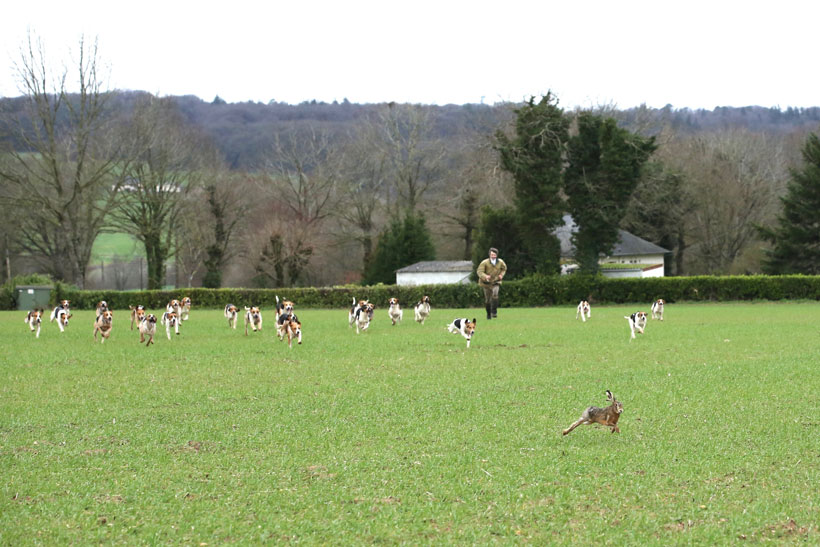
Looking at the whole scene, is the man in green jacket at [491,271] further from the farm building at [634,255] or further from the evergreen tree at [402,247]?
the evergreen tree at [402,247]

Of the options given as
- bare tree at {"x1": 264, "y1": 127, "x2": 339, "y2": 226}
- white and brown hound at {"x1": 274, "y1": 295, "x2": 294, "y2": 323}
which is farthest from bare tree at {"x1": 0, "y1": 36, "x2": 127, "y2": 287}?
white and brown hound at {"x1": 274, "y1": 295, "x2": 294, "y2": 323}

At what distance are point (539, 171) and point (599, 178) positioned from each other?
3548 mm

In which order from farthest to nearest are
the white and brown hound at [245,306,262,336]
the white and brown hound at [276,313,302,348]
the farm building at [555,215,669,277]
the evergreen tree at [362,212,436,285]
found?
the evergreen tree at [362,212,436,285] < the farm building at [555,215,669,277] < the white and brown hound at [245,306,262,336] < the white and brown hound at [276,313,302,348]

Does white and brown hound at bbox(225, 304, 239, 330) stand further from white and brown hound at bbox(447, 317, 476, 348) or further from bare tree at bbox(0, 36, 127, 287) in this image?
bare tree at bbox(0, 36, 127, 287)

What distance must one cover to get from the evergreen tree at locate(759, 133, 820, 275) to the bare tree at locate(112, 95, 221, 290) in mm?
43760

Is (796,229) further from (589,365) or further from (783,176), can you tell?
(589,365)

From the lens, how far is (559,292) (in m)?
40.2

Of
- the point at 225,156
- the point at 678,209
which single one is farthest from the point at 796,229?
the point at 225,156

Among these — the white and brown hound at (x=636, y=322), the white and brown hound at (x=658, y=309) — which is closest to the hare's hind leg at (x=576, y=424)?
the white and brown hound at (x=636, y=322)

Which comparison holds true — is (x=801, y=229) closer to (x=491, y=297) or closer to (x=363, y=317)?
(x=491, y=297)

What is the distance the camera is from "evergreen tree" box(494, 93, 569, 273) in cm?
4359

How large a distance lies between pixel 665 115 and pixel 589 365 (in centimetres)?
7207

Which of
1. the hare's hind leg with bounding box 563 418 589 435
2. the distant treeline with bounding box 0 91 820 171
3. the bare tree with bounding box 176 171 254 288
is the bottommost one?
the hare's hind leg with bounding box 563 418 589 435

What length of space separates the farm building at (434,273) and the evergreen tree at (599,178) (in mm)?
12379
